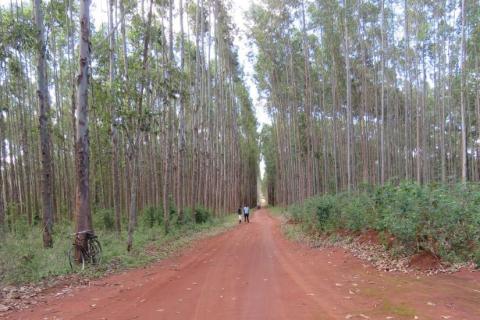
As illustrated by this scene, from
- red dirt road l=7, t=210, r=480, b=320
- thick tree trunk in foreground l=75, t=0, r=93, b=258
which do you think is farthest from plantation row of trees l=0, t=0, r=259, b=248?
red dirt road l=7, t=210, r=480, b=320

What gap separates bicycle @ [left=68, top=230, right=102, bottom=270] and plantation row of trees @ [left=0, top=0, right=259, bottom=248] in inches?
12.5

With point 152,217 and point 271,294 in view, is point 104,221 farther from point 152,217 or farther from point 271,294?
point 271,294

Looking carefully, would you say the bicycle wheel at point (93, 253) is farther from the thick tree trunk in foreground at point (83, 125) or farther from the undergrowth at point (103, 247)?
the thick tree trunk in foreground at point (83, 125)

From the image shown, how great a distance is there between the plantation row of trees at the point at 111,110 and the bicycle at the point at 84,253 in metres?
0.32

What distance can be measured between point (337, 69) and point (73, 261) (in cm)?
2193

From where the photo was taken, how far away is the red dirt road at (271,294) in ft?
17.4

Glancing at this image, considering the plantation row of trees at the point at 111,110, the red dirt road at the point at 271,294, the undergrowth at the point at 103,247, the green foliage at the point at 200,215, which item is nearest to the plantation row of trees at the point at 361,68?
the plantation row of trees at the point at 111,110

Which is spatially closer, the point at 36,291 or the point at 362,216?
the point at 36,291

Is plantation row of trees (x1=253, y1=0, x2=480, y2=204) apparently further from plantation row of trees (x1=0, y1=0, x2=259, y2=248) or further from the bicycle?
the bicycle

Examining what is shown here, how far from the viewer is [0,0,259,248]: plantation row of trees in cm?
1203

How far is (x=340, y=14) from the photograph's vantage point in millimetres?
20203

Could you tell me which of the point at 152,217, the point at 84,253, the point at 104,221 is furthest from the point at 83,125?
the point at 152,217

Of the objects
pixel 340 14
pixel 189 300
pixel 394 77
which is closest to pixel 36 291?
pixel 189 300

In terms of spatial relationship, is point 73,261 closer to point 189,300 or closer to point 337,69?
point 189,300
